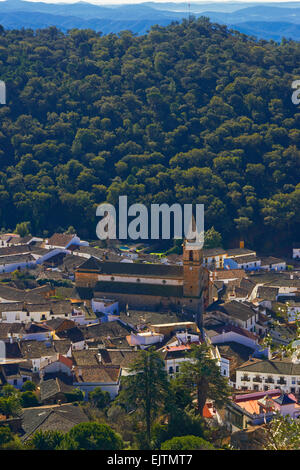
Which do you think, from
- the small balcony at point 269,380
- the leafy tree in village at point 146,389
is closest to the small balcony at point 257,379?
the small balcony at point 269,380

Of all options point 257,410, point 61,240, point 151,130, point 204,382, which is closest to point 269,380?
point 257,410

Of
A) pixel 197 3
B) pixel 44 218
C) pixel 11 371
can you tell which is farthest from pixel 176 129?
pixel 197 3

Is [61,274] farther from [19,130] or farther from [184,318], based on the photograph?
[19,130]

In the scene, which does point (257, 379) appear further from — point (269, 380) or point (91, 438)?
point (91, 438)

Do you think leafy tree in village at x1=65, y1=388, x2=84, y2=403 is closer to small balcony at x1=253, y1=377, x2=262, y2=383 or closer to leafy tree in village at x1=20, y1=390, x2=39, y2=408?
leafy tree in village at x1=20, y1=390, x2=39, y2=408

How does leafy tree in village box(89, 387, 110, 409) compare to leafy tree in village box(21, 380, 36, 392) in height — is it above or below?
below

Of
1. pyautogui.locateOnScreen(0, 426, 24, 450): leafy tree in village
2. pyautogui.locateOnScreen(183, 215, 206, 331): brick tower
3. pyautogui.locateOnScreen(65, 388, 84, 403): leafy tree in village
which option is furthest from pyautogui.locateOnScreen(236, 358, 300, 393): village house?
pyautogui.locateOnScreen(0, 426, 24, 450): leafy tree in village
